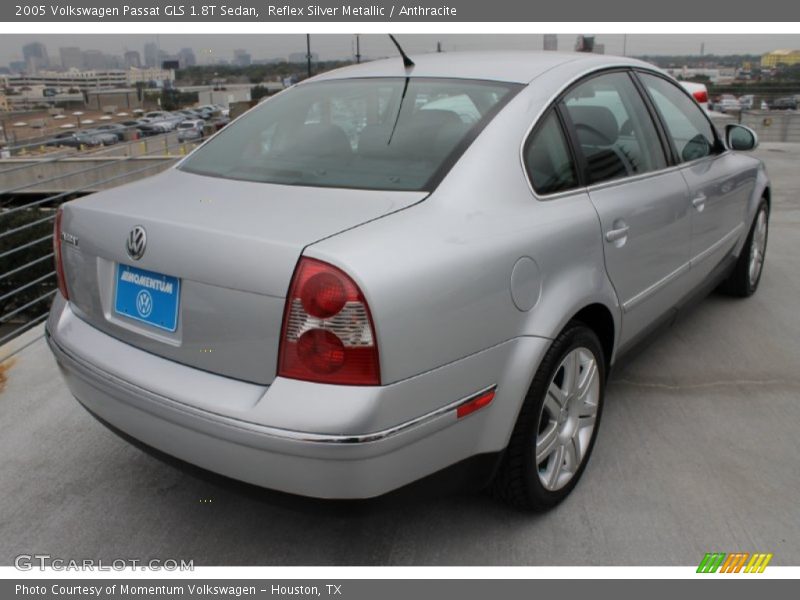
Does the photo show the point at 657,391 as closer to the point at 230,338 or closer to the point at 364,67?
the point at 364,67

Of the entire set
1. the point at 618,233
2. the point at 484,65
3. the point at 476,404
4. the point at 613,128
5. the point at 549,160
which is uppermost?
the point at 484,65

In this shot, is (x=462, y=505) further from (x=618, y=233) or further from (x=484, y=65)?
(x=484, y=65)

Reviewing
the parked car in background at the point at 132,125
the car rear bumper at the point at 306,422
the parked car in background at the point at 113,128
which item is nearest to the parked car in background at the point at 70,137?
the parked car in background at the point at 113,128

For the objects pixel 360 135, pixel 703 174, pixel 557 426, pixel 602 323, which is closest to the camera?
pixel 557 426

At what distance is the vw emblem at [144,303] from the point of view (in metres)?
2.04

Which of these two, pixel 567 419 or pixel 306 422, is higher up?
pixel 306 422

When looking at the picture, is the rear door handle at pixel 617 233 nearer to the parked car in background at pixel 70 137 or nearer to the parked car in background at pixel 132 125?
the parked car in background at pixel 70 137

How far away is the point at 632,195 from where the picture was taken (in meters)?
2.75

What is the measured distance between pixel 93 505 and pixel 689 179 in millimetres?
2854

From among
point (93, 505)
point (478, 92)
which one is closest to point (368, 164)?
point (478, 92)

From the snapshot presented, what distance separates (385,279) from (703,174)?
235 cm

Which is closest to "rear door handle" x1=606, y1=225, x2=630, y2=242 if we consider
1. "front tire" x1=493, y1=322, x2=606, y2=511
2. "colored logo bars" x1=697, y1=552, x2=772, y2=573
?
"front tire" x1=493, y1=322, x2=606, y2=511

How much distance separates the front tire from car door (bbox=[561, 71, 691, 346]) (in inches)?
12.7

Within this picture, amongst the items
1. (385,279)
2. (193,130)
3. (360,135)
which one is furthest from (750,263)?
(193,130)
